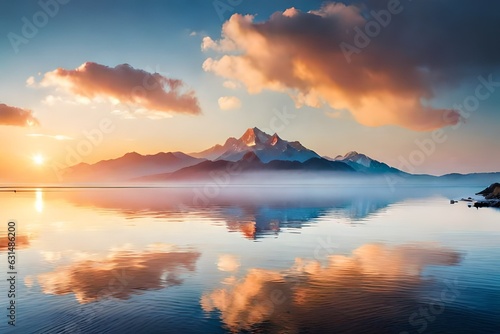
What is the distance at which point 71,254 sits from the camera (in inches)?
1378

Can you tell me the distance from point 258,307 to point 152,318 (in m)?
5.33

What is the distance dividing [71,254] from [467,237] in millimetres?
43319

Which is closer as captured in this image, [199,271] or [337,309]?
[337,309]

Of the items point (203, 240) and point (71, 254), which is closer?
point (71, 254)

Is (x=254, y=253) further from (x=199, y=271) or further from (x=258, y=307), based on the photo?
(x=258, y=307)

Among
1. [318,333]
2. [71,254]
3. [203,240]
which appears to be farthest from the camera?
[203,240]

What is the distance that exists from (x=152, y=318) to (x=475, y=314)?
622 inches

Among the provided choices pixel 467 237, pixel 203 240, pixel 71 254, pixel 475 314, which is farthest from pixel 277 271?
pixel 467 237

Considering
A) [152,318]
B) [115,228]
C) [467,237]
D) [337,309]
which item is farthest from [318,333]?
[115,228]

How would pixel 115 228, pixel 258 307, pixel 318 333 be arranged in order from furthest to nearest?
pixel 115 228 < pixel 258 307 < pixel 318 333

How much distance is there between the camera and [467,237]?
46.2 metres

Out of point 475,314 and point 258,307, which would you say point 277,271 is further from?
point 475,314

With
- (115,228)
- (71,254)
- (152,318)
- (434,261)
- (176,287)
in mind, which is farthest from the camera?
(115,228)

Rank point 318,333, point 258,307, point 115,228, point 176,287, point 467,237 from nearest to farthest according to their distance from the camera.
Result: point 318,333 → point 258,307 → point 176,287 → point 467,237 → point 115,228
